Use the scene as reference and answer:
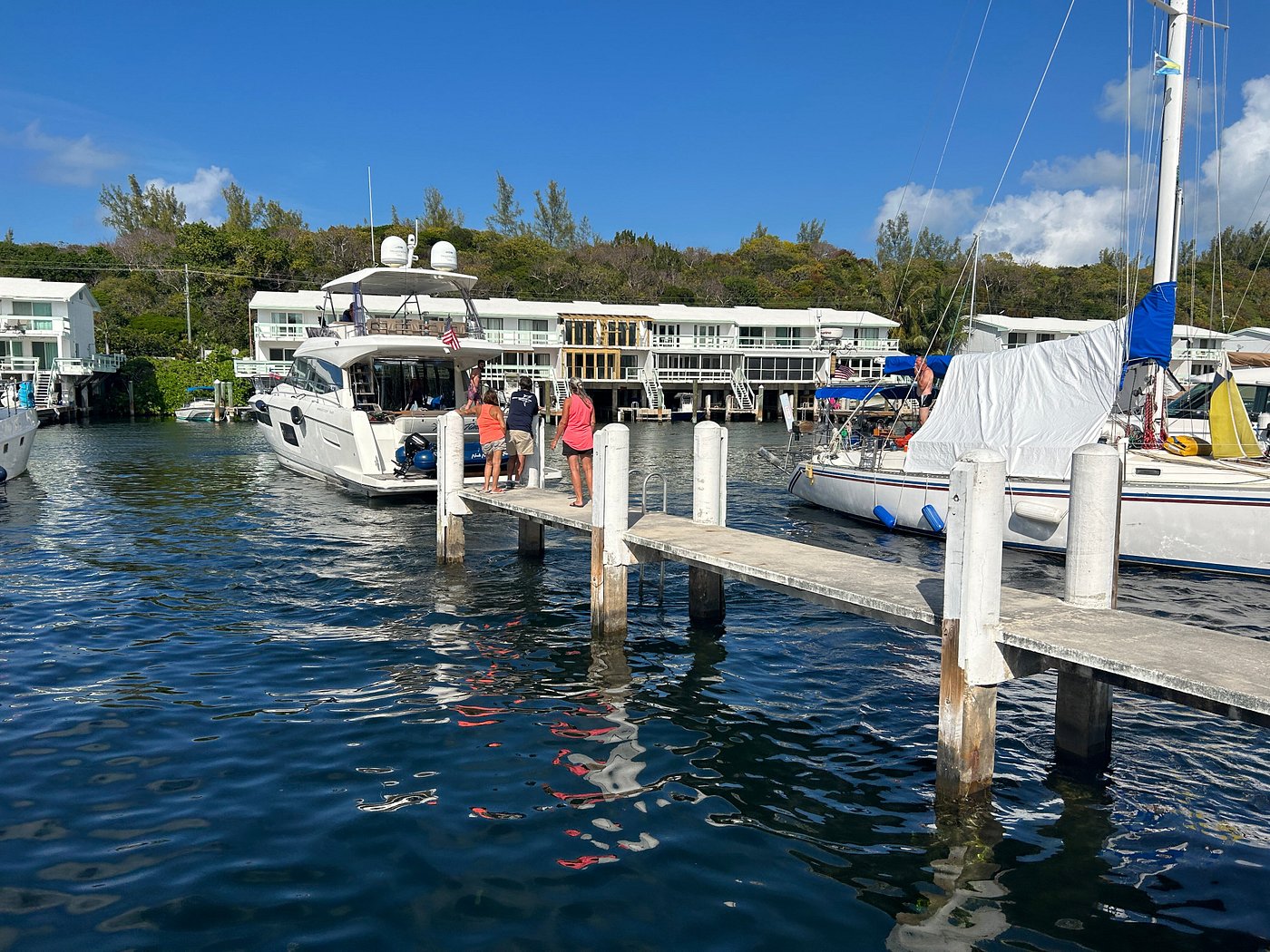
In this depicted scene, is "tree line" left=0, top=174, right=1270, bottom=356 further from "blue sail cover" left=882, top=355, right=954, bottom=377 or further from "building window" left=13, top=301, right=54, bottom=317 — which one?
"blue sail cover" left=882, top=355, right=954, bottom=377

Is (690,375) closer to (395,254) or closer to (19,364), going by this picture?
(19,364)

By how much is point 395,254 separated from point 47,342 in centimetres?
4583

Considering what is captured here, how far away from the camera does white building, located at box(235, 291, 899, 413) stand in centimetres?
5959

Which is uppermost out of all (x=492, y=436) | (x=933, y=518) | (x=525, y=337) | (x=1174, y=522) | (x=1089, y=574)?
(x=525, y=337)

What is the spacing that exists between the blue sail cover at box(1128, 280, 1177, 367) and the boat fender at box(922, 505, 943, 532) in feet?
14.7

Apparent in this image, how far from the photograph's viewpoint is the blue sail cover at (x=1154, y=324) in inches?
595

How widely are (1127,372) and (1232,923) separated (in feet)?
42.5

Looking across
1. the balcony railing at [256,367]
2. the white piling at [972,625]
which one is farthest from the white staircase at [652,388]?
the white piling at [972,625]

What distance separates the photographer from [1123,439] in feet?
49.9

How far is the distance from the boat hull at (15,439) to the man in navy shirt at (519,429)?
15.6 meters

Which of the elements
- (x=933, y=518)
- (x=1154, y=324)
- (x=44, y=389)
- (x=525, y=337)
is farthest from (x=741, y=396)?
(x=1154, y=324)

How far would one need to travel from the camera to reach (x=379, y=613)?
11.6m

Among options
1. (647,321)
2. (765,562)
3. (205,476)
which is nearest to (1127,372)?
(765,562)

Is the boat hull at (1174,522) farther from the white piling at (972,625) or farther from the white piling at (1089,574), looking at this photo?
the white piling at (972,625)
